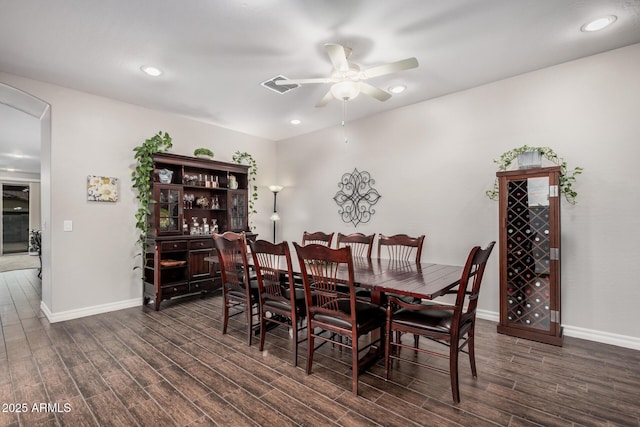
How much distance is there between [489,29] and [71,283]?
17.3 feet

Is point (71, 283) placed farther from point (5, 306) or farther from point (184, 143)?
point (184, 143)

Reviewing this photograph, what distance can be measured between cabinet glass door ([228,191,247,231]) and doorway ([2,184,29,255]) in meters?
9.14

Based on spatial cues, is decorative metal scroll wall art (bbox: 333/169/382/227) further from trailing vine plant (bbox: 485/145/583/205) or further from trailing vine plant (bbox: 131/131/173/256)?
trailing vine plant (bbox: 131/131/173/256)

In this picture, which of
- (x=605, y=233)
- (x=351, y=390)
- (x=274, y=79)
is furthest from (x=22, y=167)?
(x=605, y=233)

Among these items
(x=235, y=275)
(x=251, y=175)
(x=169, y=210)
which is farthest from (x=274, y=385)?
(x=251, y=175)

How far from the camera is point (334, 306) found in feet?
7.50

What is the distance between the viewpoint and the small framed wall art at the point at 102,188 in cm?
386

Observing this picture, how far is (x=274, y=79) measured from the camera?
136 inches

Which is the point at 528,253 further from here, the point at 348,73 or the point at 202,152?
the point at 202,152

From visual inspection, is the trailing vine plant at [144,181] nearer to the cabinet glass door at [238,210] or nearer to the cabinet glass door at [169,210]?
the cabinet glass door at [169,210]

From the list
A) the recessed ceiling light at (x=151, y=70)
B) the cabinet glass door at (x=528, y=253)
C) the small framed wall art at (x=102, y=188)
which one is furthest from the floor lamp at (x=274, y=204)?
the cabinet glass door at (x=528, y=253)

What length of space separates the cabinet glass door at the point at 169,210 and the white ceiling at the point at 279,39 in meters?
1.35

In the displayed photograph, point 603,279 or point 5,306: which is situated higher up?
point 603,279

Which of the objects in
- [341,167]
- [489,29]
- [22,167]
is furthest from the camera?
[22,167]
